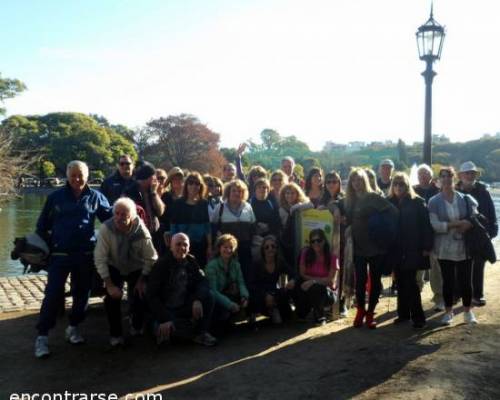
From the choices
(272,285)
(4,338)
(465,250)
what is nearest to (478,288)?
(465,250)

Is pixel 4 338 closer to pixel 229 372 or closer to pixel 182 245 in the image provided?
pixel 182 245

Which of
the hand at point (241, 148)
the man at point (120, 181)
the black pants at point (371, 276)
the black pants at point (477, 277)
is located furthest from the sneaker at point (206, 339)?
the hand at point (241, 148)

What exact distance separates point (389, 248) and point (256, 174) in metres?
2.60

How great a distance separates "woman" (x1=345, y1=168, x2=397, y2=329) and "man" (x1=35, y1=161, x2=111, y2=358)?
3.25 metres

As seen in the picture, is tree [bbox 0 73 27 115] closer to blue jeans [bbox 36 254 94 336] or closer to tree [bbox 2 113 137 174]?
tree [bbox 2 113 137 174]

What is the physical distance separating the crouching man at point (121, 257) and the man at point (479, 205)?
181 inches

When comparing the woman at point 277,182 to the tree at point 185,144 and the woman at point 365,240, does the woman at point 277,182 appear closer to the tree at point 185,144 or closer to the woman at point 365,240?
the woman at point 365,240

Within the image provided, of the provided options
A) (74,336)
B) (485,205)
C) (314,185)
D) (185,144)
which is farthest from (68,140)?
(485,205)

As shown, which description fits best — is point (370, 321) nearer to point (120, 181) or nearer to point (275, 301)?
point (275, 301)

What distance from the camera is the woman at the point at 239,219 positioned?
6.58 metres

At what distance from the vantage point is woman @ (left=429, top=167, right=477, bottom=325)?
20.0 feet

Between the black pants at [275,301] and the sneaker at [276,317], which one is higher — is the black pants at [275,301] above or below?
above

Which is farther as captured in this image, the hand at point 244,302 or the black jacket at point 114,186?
→ the black jacket at point 114,186

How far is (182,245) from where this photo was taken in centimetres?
568
